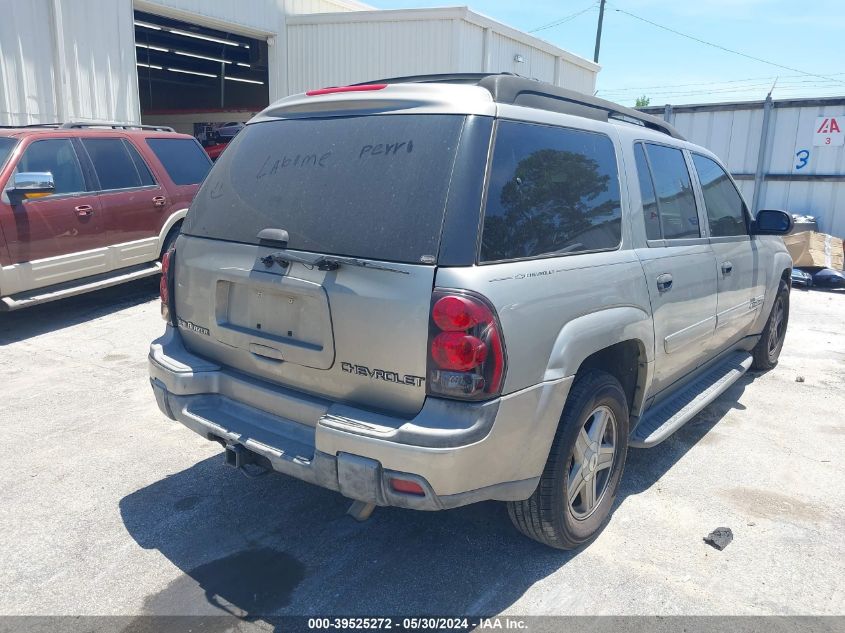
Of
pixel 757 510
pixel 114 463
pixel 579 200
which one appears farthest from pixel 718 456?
pixel 114 463

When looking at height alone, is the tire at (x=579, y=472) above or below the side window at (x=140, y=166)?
below

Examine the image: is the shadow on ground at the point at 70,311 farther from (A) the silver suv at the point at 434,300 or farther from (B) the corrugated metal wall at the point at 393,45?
(B) the corrugated metal wall at the point at 393,45

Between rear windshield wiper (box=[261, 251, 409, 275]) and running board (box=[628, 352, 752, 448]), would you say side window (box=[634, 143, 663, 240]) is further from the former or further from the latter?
rear windshield wiper (box=[261, 251, 409, 275])

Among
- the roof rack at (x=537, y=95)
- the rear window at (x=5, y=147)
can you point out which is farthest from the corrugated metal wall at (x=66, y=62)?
the roof rack at (x=537, y=95)

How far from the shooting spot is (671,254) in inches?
150

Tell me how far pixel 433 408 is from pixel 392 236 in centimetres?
69

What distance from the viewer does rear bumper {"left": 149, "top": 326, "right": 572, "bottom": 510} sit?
8.09 feet

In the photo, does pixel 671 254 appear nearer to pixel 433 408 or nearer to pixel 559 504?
pixel 559 504

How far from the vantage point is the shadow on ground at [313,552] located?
112 inches

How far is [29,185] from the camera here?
6477 millimetres

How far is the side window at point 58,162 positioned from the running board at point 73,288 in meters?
0.98

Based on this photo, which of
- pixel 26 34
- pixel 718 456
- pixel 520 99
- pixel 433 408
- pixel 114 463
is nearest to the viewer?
pixel 433 408

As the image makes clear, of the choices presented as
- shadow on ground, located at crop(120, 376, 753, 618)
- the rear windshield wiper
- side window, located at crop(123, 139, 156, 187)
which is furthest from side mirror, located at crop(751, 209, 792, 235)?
side window, located at crop(123, 139, 156, 187)

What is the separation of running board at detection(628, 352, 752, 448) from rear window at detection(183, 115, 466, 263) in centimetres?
183
